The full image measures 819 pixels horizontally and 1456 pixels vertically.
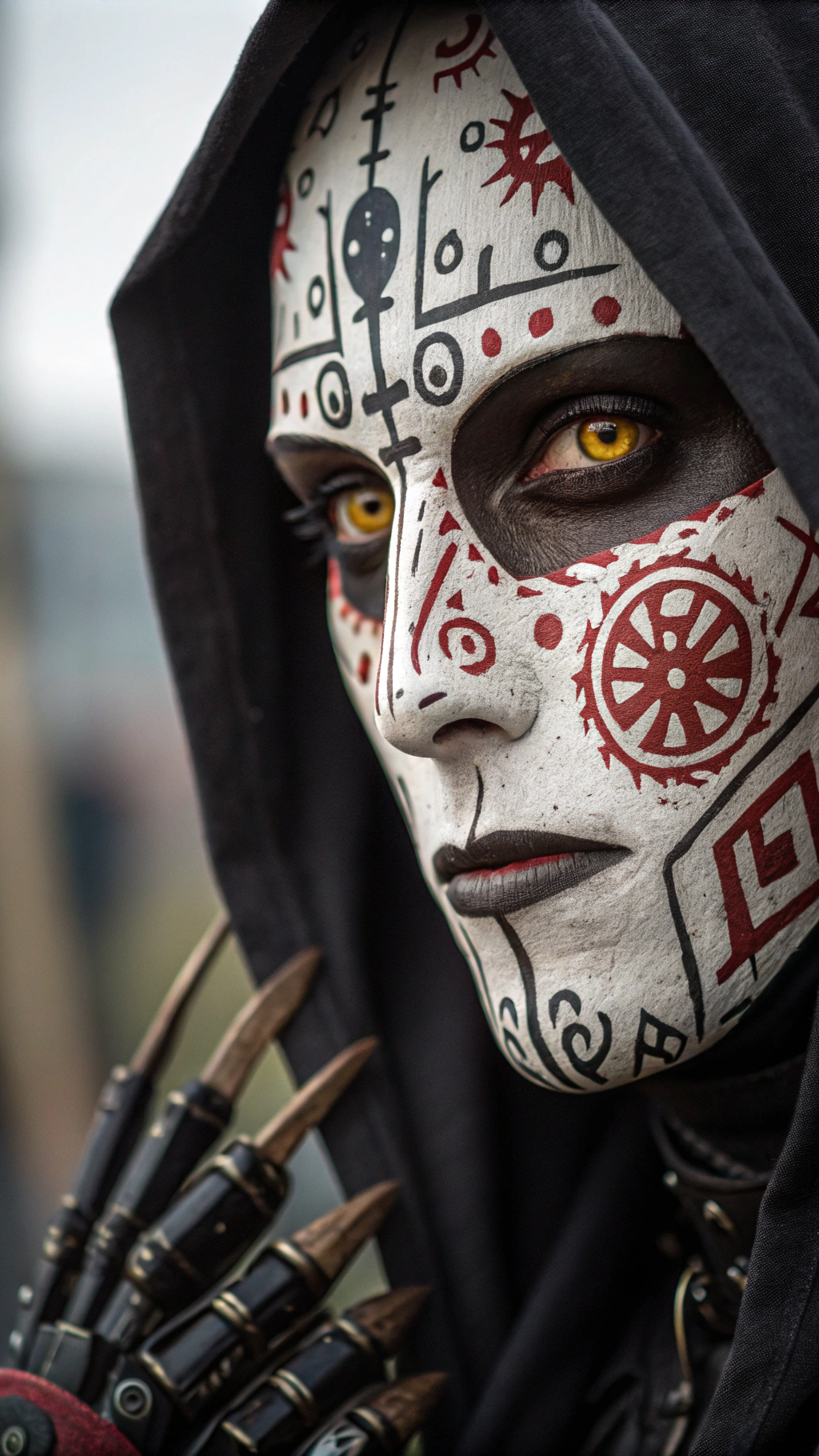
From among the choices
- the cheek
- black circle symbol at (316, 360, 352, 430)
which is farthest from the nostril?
black circle symbol at (316, 360, 352, 430)

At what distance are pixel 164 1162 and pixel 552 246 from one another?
1.02 metres

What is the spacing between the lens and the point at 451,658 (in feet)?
3.33

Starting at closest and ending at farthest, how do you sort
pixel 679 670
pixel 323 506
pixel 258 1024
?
pixel 679 670, pixel 323 506, pixel 258 1024

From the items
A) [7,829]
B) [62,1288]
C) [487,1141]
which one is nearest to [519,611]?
[487,1141]

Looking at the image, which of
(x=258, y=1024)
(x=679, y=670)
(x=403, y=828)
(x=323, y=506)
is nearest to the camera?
(x=679, y=670)

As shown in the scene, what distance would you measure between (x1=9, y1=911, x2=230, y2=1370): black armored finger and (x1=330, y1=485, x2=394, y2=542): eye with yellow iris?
0.57 m

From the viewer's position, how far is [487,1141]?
1.45 meters

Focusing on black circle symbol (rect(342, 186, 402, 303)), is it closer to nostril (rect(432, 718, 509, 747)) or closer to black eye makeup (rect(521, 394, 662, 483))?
black eye makeup (rect(521, 394, 662, 483))

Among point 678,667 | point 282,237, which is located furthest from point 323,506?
point 678,667

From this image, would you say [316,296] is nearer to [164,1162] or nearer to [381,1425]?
[164,1162]

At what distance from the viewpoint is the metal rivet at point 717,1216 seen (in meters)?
1.17

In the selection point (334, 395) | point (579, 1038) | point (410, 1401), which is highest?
point (334, 395)

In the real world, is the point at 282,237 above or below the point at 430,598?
above

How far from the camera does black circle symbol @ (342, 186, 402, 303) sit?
1.08m
